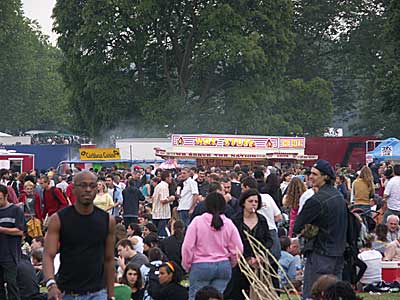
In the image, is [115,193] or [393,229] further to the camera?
[115,193]

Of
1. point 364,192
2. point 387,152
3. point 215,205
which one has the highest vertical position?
point 387,152

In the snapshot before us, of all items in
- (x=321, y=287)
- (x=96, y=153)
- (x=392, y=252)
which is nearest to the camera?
(x=321, y=287)

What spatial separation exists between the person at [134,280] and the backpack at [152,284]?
0.32ft

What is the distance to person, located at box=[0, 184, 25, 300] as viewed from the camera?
1270 centimetres

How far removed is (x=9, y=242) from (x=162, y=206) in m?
9.92

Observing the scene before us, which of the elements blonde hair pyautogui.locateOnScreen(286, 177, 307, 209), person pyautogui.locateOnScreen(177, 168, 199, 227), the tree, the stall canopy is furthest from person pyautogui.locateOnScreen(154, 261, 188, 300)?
the tree

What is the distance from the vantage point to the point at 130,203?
77.9 feet

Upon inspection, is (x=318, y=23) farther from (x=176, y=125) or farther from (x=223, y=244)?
(x=223, y=244)

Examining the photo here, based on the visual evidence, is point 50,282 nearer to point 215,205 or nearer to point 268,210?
point 215,205

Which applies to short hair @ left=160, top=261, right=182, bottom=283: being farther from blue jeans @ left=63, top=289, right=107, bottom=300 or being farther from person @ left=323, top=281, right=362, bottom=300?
person @ left=323, top=281, right=362, bottom=300

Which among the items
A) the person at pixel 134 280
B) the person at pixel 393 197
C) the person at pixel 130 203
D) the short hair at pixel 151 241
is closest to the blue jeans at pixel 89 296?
the person at pixel 134 280

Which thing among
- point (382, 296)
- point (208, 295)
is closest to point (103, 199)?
point (382, 296)

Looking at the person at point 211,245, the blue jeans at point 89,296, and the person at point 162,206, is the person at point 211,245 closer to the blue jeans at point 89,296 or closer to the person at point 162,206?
the blue jeans at point 89,296

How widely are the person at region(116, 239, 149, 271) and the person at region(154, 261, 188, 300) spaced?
Answer: 6.19ft
